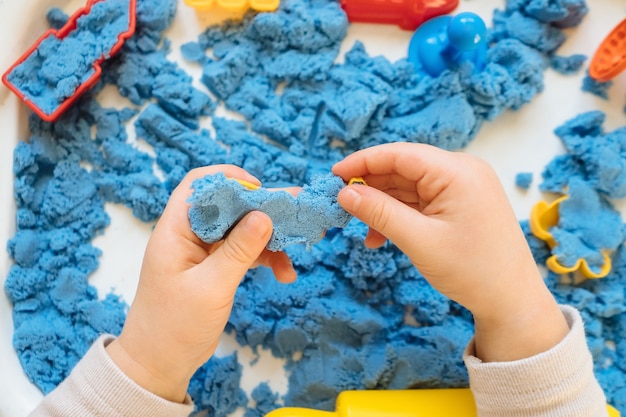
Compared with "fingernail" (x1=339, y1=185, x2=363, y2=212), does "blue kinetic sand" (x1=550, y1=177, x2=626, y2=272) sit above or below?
below

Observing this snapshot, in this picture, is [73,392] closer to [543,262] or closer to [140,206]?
[140,206]

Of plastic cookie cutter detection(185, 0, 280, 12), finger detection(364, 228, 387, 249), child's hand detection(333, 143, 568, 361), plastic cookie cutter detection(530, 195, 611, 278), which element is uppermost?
plastic cookie cutter detection(185, 0, 280, 12)

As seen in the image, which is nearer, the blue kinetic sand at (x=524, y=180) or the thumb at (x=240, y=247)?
the thumb at (x=240, y=247)

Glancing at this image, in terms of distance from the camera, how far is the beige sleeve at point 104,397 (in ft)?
2.21

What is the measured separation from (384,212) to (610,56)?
548 mm

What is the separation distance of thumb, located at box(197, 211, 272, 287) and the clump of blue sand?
0.24 metres

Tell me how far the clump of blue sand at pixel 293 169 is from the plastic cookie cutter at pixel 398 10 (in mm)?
39

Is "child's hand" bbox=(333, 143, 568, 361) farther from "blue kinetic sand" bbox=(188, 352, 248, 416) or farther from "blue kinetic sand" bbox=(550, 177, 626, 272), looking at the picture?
"blue kinetic sand" bbox=(188, 352, 248, 416)

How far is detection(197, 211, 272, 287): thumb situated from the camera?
606 mm

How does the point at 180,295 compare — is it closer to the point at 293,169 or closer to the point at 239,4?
the point at 293,169

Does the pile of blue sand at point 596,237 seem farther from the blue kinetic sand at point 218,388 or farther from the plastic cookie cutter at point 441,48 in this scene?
the blue kinetic sand at point 218,388

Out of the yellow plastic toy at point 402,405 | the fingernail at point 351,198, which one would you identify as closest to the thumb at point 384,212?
the fingernail at point 351,198

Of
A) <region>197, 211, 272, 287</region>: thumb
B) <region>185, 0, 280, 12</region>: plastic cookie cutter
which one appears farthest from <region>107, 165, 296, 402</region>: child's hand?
<region>185, 0, 280, 12</region>: plastic cookie cutter

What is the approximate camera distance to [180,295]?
2.09 ft
